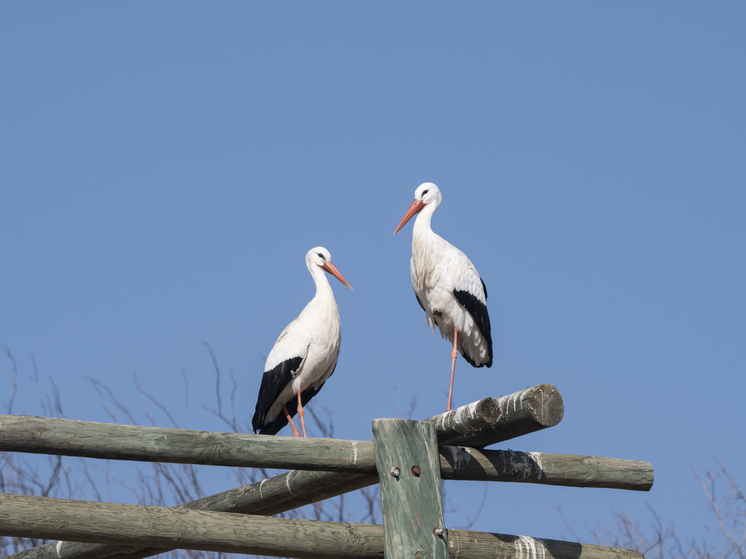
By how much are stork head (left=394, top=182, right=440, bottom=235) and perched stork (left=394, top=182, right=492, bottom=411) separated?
13 centimetres

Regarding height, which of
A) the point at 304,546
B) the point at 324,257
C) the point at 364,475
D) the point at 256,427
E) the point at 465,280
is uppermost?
the point at 324,257

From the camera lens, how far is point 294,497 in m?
4.73

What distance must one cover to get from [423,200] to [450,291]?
922 mm

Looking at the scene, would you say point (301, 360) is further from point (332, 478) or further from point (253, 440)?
point (253, 440)

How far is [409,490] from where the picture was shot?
3.88m

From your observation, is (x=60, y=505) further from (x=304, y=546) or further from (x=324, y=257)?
(x=324, y=257)

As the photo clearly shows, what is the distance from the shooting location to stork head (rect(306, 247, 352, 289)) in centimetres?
802

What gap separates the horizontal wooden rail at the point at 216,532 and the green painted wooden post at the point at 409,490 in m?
0.10

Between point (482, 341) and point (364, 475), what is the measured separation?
3.26 meters

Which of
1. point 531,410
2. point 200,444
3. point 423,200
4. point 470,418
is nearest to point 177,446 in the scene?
point 200,444

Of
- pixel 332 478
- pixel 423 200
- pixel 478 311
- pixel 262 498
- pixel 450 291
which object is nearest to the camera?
pixel 332 478

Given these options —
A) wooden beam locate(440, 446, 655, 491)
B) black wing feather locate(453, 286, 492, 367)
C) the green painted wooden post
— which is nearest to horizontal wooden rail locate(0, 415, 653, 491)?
wooden beam locate(440, 446, 655, 491)

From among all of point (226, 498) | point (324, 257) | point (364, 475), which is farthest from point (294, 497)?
point (324, 257)

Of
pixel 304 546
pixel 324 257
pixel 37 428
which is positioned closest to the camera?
pixel 37 428
